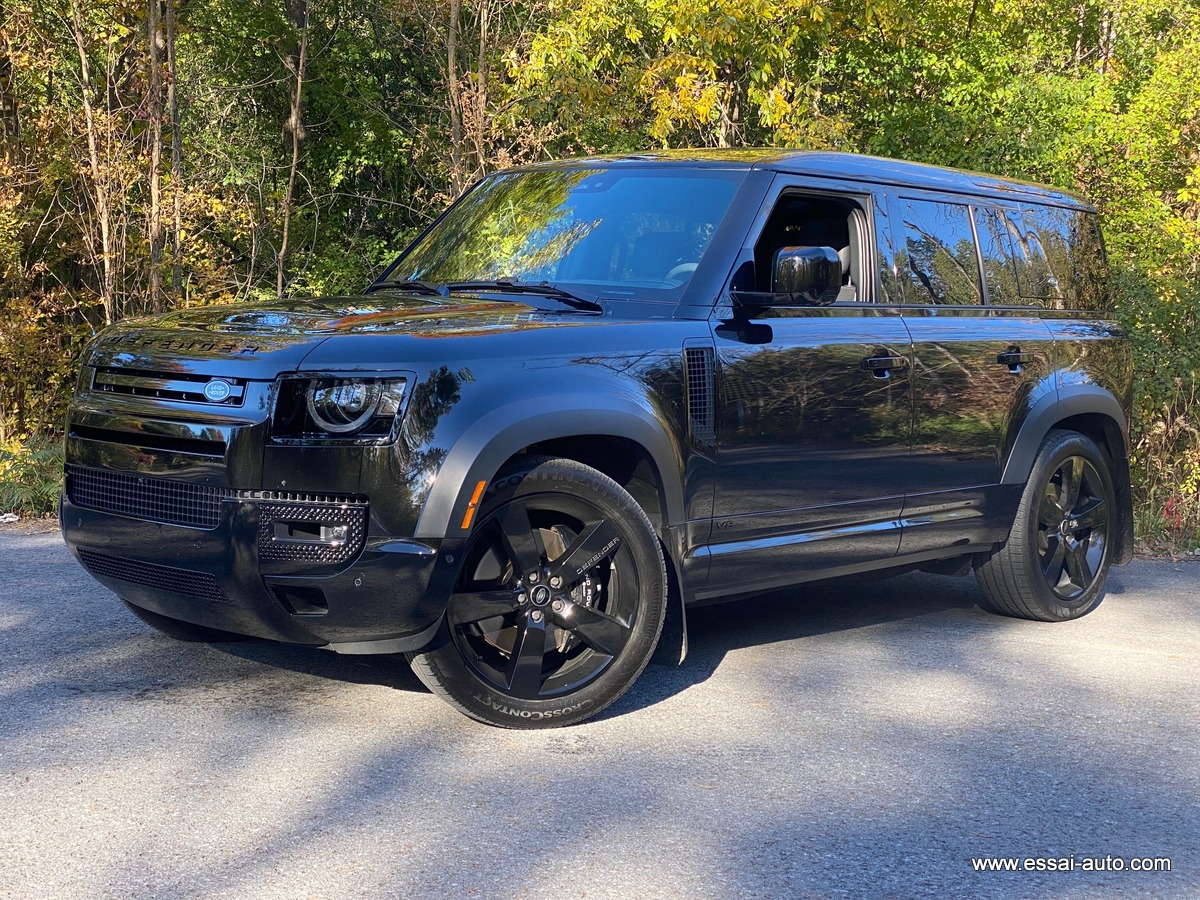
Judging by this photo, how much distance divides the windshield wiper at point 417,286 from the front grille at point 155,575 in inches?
62.9

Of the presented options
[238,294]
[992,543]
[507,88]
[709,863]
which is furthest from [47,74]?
[709,863]

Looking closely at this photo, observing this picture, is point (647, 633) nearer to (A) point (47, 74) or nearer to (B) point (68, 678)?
(B) point (68, 678)

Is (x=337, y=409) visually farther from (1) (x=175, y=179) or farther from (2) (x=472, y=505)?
(1) (x=175, y=179)

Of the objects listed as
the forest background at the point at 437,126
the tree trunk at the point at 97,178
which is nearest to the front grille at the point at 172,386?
the forest background at the point at 437,126

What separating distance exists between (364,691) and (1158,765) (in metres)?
2.66

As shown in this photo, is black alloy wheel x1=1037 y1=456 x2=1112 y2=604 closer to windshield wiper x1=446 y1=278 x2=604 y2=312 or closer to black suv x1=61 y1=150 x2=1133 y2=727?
black suv x1=61 y1=150 x2=1133 y2=727

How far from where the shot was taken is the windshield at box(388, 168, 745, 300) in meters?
5.27

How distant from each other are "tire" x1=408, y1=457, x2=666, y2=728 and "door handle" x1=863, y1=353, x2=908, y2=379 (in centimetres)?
132

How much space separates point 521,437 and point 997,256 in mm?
3047

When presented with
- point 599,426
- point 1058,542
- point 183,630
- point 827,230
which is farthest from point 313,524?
point 1058,542

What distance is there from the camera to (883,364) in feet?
18.2

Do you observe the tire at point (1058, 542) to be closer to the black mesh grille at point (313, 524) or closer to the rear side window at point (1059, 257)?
the rear side window at point (1059, 257)

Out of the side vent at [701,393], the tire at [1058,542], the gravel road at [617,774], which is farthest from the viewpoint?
the tire at [1058,542]

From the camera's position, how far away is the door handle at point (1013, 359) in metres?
6.15
